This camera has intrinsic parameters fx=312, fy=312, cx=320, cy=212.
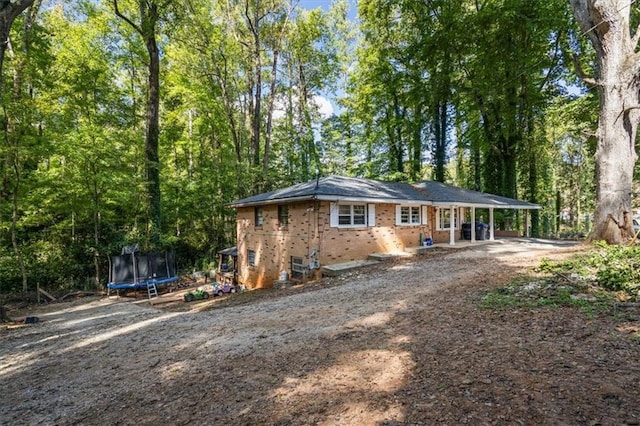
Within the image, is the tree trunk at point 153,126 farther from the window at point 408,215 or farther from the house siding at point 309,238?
the window at point 408,215

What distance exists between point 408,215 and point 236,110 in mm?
17389

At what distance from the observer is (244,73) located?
2352cm

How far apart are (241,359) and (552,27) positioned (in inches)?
817

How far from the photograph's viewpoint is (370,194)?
42.1 ft

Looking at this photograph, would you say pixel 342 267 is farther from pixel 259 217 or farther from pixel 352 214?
pixel 259 217

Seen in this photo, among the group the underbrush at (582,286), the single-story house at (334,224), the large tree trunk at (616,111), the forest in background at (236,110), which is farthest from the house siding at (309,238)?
the large tree trunk at (616,111)

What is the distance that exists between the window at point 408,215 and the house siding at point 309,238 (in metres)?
0.25

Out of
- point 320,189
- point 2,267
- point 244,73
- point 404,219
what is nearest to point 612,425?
point 320,189

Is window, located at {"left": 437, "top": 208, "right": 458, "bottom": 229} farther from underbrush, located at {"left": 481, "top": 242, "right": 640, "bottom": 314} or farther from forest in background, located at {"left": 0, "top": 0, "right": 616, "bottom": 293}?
underbrush, located at {"left": 481, "top": 242, "right": 640, "bottom": 314}

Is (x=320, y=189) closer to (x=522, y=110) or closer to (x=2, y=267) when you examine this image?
(x=2, y=267)

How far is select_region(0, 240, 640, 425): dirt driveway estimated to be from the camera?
2523 millimetres

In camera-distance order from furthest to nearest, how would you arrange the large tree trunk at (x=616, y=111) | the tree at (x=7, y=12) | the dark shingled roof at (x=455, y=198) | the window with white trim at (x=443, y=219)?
the window with white trim at (x=443, y=219)
the dark shingled roof at (x=455, y=198)
the large tree trunk at (x=616, y=111)
the tree at (x=7, y=12)

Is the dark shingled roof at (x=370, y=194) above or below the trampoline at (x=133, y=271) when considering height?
above

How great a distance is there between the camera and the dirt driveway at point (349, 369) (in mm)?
2523
